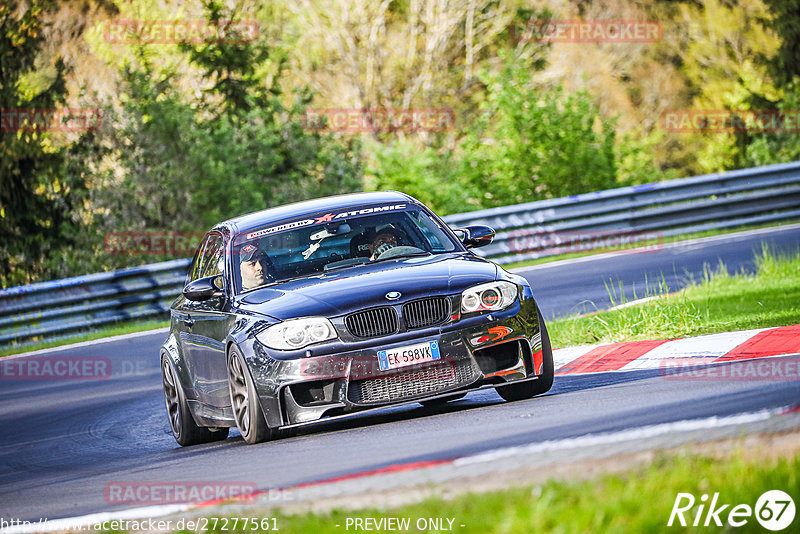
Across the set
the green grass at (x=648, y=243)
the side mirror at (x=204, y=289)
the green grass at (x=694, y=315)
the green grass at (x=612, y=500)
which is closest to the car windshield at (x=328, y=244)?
the side mirror at (x=204, y=289)

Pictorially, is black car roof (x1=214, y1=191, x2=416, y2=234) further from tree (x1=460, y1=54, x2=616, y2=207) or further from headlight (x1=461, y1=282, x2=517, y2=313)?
tree (x1=460, y1=54, x2=616, y2=207)

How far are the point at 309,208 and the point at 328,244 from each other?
53 cm

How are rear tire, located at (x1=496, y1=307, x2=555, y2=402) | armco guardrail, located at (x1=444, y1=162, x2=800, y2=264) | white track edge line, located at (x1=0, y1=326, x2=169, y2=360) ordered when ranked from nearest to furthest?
rear tire, located at (x1=496, y1=307, x2=555, y2=402) → white track edge line, located at (x1=0, y1=326, x2=169, y2=360) → armco guardrail, located at (x1=444, y1=162, x2=800, y2=264)

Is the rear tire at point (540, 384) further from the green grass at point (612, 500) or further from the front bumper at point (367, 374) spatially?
the green grass at point (612, 500)

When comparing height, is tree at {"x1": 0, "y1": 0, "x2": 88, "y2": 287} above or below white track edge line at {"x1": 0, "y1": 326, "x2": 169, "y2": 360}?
above

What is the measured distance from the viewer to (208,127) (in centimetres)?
3112

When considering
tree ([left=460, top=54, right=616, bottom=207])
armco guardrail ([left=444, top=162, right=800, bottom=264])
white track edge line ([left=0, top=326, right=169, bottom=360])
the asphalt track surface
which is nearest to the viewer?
the asphalt track surface

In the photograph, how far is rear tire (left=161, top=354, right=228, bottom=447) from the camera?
31.1 ft

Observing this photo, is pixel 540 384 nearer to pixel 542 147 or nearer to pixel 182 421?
pixel 182 421

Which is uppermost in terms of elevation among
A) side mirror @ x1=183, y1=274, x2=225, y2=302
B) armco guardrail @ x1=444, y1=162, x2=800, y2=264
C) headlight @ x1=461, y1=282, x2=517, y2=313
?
side mirror @ x1=183, y1=274, x2=225, y2=302

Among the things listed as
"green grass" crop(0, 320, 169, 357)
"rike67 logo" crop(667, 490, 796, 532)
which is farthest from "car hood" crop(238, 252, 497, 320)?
"green grass" crop(0, 320, 169, 357)

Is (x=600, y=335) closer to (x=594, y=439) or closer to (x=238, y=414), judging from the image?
(x=238, y=414)

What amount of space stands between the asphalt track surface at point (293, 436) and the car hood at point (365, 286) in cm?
80

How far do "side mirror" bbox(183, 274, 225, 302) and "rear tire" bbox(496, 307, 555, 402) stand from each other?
2118 mm
